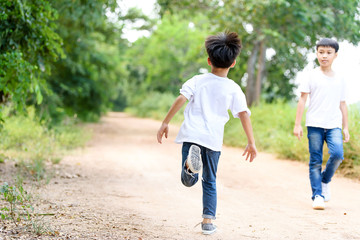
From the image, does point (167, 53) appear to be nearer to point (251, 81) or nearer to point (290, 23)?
point (251, 81)

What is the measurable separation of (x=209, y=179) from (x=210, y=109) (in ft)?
2.20

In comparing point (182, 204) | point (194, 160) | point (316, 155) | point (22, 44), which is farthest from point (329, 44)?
point (22, 44)

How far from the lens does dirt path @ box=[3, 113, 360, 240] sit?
158 inches

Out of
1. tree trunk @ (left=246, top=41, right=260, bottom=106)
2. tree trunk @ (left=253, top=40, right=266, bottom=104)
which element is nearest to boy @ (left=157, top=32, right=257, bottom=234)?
tree trunk @ (left=253, top=40, right=266, bottom=104)

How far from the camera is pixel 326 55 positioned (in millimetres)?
5266

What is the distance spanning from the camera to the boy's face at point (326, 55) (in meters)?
5.25

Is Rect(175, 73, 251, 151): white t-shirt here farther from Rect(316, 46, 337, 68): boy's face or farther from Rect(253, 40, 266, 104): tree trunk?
Rect(253, 40, 266, 104): tree trunk

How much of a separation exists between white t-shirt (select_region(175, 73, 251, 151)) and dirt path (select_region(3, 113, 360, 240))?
92 centimetres

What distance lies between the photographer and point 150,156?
1106cm

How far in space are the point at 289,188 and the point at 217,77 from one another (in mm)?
3577

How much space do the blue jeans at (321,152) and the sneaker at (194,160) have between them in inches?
84.7

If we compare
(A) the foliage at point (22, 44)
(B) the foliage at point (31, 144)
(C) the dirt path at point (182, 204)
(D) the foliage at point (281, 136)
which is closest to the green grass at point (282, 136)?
Answer: (D) the foliage at point (281, 136)

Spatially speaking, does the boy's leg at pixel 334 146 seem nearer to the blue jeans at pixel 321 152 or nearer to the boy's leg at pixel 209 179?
the blue jeans at pixel 321 152

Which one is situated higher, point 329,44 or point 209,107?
point 329,44
